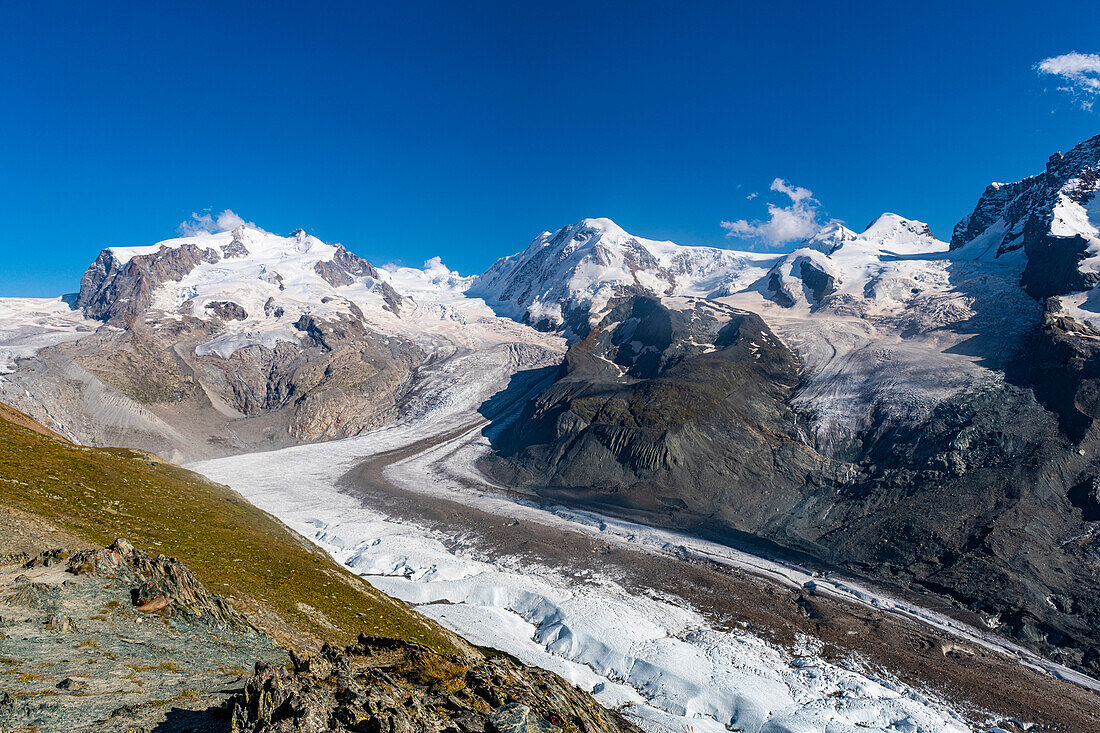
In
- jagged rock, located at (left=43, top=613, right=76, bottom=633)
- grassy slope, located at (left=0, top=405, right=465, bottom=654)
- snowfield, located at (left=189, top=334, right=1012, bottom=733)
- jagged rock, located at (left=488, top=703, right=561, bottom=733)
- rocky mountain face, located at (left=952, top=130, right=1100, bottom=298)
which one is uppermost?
rocky mountain face, located at (left=952, top=130, right=1100, bottom=298)

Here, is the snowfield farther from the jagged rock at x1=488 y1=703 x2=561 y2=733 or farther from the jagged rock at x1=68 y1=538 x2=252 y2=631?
the jagged rock at x1=68 y1=538 x2=252 y2=631

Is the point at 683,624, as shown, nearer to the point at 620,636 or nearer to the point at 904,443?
the point at 620,636

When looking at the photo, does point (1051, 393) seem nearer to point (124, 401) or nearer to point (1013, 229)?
point (1013, 229)

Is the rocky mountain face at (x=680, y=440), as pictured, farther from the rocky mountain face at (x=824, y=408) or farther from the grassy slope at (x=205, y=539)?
the grassy slope at (x=205, y=539)

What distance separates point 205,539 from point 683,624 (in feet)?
124

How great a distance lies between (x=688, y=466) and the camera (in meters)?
88.8

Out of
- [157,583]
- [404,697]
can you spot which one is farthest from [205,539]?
[404,697]

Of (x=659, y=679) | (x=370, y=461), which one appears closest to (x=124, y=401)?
(x=370, y=461)

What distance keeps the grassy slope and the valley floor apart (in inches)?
575

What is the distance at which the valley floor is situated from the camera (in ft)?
115

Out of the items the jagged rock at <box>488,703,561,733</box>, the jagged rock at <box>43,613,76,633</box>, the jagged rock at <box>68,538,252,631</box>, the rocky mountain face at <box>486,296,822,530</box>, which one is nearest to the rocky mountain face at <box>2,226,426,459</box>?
the rocky mountain face at <box>486,296,822,530</box>

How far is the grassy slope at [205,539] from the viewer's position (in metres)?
22.7

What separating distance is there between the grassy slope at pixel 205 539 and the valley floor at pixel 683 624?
14.6 m

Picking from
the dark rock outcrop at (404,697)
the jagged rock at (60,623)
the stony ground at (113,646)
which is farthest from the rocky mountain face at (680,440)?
the jagged rock at (60,623)
